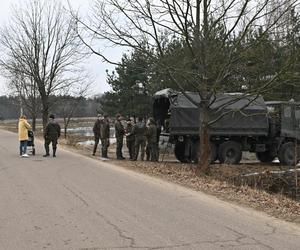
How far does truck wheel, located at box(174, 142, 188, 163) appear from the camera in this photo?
871 inches

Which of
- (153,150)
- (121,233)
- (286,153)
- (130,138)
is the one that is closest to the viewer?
(121,233)

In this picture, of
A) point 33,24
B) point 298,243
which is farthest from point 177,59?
point 33,24

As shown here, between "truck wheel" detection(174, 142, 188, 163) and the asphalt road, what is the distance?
8.39m

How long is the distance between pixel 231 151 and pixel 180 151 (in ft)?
7.15

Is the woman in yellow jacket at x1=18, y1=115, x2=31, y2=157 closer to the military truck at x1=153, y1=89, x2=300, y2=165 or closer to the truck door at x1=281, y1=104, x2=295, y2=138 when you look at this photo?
the military truck at x1=153, y1=89, x2=300, y2=165

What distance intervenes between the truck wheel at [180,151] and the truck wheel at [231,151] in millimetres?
1649

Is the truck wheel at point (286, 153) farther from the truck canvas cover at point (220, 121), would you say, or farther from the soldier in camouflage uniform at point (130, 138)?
the soldier in camouflage uniform at point (130, 138)

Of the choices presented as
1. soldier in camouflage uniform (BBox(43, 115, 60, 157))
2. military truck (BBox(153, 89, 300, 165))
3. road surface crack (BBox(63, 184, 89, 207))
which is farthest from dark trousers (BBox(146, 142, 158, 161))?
A: road surface crack (BBox(63, 184, 89, 207))

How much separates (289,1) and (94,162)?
9358 millimetres

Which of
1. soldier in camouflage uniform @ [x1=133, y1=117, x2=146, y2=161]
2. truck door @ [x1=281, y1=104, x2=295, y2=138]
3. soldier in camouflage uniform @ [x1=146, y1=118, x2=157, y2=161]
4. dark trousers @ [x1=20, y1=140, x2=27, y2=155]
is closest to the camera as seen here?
soldier in camouflage uniform @ [x1=146, y1=118, x2=157, y2=161]

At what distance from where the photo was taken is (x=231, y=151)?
853 inches

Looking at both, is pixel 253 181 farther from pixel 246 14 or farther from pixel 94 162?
pixel 94 162

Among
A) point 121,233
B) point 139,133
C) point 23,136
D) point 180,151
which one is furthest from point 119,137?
point 121,233

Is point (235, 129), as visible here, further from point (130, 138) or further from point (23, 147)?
point (23, 147)
